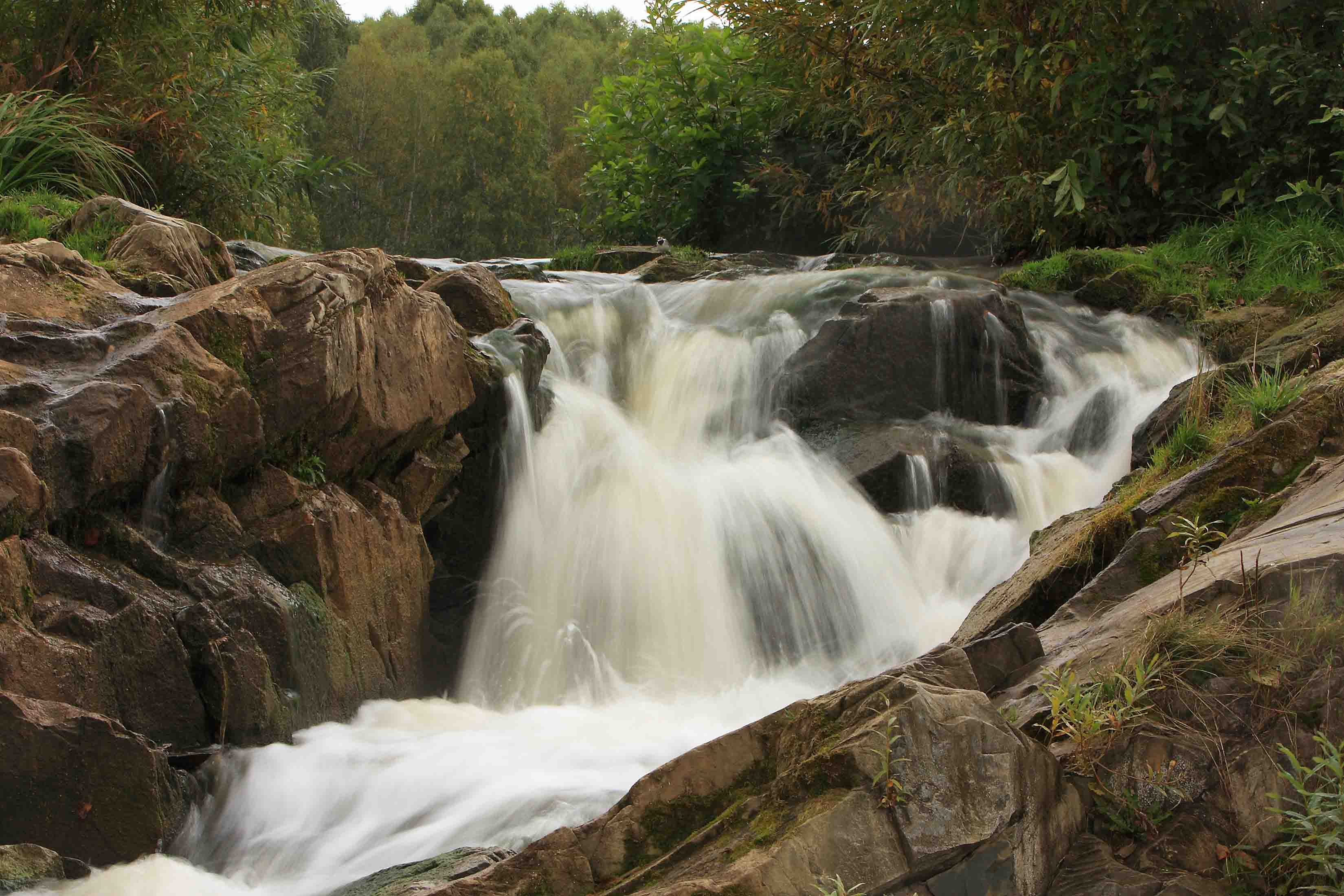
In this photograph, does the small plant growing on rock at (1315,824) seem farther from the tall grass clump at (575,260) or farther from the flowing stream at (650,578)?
the tall grass clump at (575,260)

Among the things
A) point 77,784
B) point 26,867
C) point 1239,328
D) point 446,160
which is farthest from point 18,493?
point 446,160

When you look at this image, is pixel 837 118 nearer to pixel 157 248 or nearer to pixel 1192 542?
pixel 157 248

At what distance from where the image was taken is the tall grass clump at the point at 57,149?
8.30m

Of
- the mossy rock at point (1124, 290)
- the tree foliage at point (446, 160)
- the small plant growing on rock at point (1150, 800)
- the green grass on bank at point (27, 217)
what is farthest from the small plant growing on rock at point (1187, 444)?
the tree foliage at point (446, 160)

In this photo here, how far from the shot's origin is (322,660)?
211 inches

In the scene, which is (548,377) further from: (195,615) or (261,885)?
(261,885)

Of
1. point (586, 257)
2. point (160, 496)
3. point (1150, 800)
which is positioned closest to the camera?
point (1150, 800)

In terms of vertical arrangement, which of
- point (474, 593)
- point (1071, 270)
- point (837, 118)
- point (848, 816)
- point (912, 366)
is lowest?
point (474, 593)

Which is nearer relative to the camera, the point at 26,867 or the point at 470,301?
the point at 26,867

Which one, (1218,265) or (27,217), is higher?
(27,217)

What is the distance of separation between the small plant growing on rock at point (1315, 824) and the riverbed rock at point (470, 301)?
19.1 feet

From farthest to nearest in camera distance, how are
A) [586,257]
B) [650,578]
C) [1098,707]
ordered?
[586,257]
[650,578]
[1098,707]

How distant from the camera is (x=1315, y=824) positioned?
8.71 ft

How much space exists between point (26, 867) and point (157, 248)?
12.1ft
